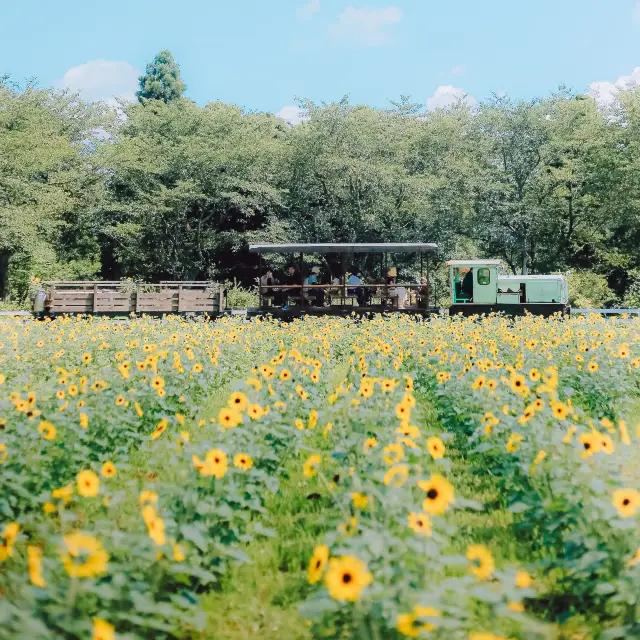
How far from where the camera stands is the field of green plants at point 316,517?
2.35 m

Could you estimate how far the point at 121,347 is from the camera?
986 centimetres

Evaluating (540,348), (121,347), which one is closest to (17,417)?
(121,347)

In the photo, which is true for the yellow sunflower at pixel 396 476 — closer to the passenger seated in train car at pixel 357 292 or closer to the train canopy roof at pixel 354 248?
the train canopy roof at pixel 354 248

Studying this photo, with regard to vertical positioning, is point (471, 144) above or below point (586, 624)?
above

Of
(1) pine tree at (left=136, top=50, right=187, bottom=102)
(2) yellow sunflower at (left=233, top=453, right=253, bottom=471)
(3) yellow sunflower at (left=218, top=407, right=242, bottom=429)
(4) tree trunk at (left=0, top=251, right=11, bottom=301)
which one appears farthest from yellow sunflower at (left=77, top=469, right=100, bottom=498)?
(1) pine tree at (left=136, top=50, right=187, bottom=102)

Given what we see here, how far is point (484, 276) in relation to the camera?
2058 cm

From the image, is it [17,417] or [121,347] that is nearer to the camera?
[17,417]

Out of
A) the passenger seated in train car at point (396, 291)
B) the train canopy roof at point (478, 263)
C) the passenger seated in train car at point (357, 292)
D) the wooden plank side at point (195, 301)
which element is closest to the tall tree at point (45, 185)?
the wooden plank side at point (195, 301)

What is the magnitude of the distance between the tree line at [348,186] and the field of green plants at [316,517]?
2657 cm

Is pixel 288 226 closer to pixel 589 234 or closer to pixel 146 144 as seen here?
pixel 146 144

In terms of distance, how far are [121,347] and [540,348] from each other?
19.3ft

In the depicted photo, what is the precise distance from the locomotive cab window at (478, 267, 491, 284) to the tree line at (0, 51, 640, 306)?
11.8 meters

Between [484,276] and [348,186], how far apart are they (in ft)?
44.6

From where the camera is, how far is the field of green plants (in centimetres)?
235
